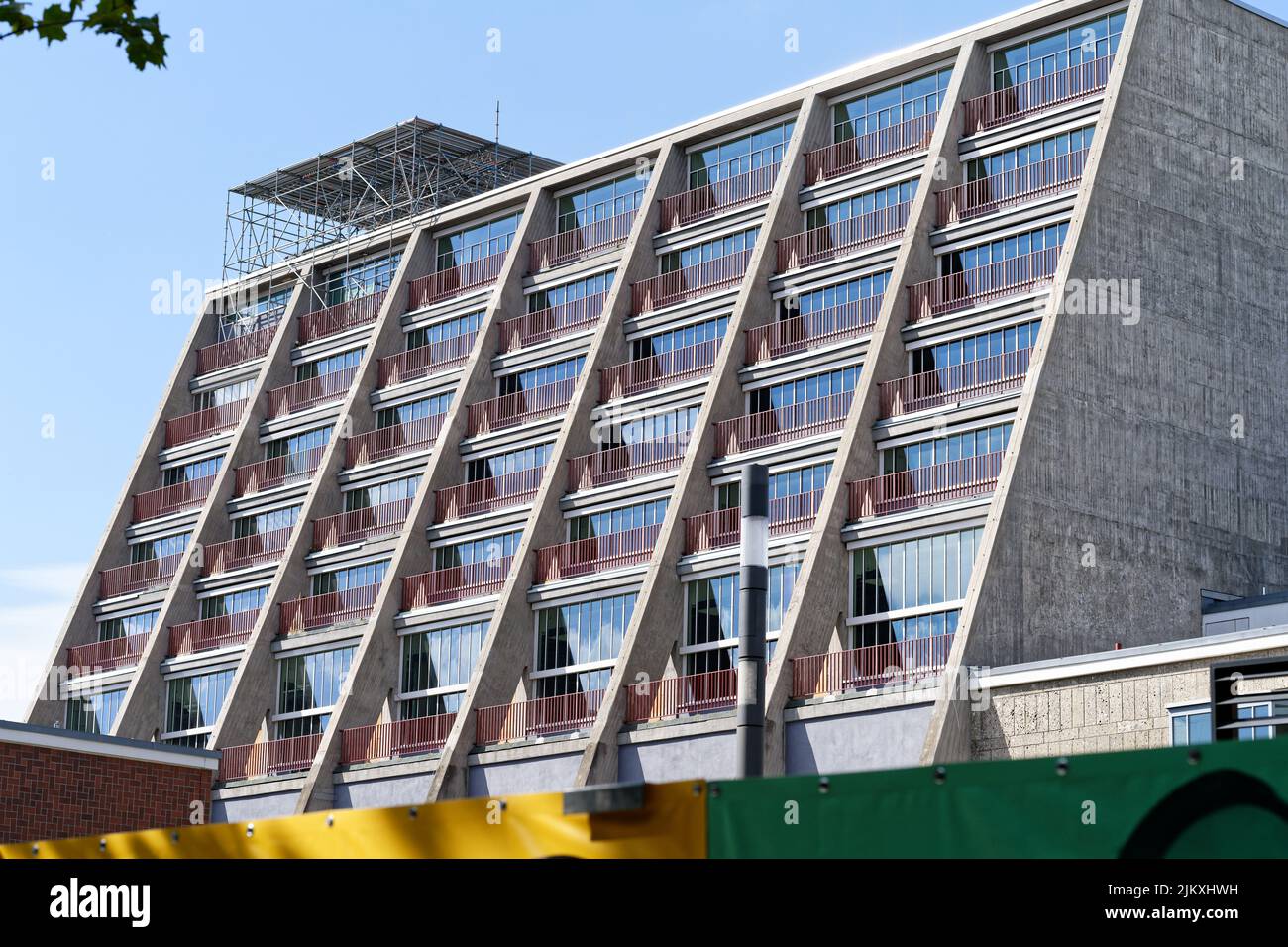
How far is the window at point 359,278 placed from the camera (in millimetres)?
77688

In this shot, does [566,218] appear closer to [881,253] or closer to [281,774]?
[881,253]

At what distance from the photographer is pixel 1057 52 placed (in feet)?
186

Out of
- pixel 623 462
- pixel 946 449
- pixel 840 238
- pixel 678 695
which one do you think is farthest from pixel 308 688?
pixel 946 449

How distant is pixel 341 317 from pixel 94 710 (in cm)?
1897

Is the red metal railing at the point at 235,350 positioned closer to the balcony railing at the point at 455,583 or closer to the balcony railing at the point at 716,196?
the balcony railing at the point at 455,583

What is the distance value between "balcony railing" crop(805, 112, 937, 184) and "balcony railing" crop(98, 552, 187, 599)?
32155mm

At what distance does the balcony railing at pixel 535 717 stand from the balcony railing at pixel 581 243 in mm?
17199

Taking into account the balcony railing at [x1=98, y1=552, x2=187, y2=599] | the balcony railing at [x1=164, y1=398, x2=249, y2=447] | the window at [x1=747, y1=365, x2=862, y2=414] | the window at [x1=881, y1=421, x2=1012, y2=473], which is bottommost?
the window at [x1=881, y1=421, x2=1012, y2=473]

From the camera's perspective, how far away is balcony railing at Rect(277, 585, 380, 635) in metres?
69.4

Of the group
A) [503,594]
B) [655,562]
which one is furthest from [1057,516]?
[503,594]

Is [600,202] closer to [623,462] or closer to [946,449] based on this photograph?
[623,462]

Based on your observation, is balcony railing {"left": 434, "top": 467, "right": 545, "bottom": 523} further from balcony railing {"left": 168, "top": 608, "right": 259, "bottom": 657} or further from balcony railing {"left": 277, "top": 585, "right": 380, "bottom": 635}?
balcony railing {"left": 168, "top": 608, "right": 259, "bottom": 657}

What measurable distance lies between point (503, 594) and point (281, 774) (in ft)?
37.1

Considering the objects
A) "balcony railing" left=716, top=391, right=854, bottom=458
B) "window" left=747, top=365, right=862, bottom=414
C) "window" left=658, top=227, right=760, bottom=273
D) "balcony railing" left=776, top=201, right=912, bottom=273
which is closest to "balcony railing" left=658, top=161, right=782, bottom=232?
"window" left=658, top=227, right=760, bottom=273
